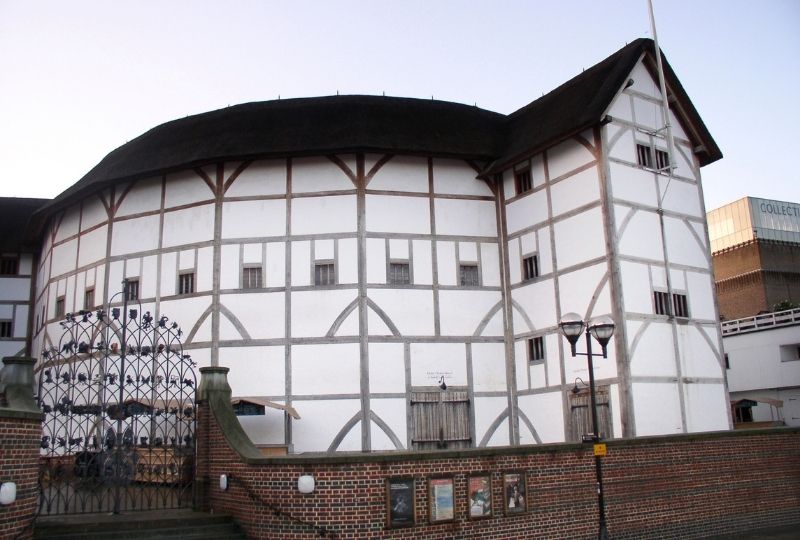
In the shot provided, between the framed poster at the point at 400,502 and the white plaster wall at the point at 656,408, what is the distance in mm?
8503

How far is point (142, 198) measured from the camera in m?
24.4

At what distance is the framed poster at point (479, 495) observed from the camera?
12812 mm

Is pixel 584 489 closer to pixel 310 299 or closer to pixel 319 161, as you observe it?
pixel 310 299

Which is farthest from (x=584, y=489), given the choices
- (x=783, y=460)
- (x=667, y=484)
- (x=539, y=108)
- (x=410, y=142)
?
(x=539, y=108)

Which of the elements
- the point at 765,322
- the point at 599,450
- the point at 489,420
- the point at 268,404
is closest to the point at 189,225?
the point at 268,404

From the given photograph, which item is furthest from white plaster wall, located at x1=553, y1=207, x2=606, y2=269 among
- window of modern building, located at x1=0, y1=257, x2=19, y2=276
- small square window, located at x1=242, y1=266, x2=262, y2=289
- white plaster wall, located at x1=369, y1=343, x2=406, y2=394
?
window of modern building, located at x1=0, y1=257, x2=19, y2=276

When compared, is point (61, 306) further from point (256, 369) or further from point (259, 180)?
point (256, 369)

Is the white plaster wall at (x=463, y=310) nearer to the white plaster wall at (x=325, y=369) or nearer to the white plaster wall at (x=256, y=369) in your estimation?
the white plaster wall at (x=325, y=369)

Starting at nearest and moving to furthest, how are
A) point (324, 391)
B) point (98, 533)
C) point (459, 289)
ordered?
point (98, 533), point (324, 391), point (459, 289)

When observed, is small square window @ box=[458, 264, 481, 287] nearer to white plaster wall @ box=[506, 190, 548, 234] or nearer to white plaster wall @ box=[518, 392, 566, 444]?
white plaster wall @ box=[506, 190, 548, 234]

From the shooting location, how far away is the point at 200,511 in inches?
542

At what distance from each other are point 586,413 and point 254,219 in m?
10.7

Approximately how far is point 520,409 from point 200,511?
10.8 meters

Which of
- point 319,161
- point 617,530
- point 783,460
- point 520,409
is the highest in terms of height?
point 319,161
